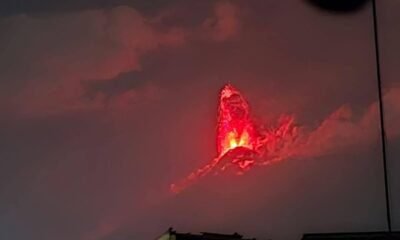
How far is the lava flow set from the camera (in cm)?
884

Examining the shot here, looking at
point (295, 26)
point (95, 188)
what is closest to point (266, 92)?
point (295, 26)

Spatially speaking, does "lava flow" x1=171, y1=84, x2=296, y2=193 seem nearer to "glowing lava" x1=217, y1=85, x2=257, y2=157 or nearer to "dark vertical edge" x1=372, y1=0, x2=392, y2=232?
"glowing lava" x1=217, y1=85, x2=257, y2=157

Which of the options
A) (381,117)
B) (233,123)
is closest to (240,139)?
(233,123)

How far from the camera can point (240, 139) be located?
898 cm

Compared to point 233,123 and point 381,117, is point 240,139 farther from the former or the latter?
point 381,117

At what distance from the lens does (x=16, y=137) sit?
30.7 feet

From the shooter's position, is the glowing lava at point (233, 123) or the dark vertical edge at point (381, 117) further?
the glowing lava at point (233, 123)

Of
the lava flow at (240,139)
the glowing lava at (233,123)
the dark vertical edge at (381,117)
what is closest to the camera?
the dark vertical edge at (381,117)

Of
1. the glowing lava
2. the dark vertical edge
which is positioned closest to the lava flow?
the glowing lava

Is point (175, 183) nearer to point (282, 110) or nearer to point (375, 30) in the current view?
point (282, 110)

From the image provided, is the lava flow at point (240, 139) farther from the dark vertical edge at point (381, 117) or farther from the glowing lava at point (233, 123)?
the dark vertical edge at point (381, 117)

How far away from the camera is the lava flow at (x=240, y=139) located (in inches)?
348

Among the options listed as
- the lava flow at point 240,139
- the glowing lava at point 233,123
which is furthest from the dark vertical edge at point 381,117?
the glowing lava at point 233,123

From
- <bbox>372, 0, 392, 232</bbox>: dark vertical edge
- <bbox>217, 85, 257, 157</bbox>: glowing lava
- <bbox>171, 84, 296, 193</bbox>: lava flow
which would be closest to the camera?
<bbox>372, 0, 392, 232</bbox>: dark vertical edge
